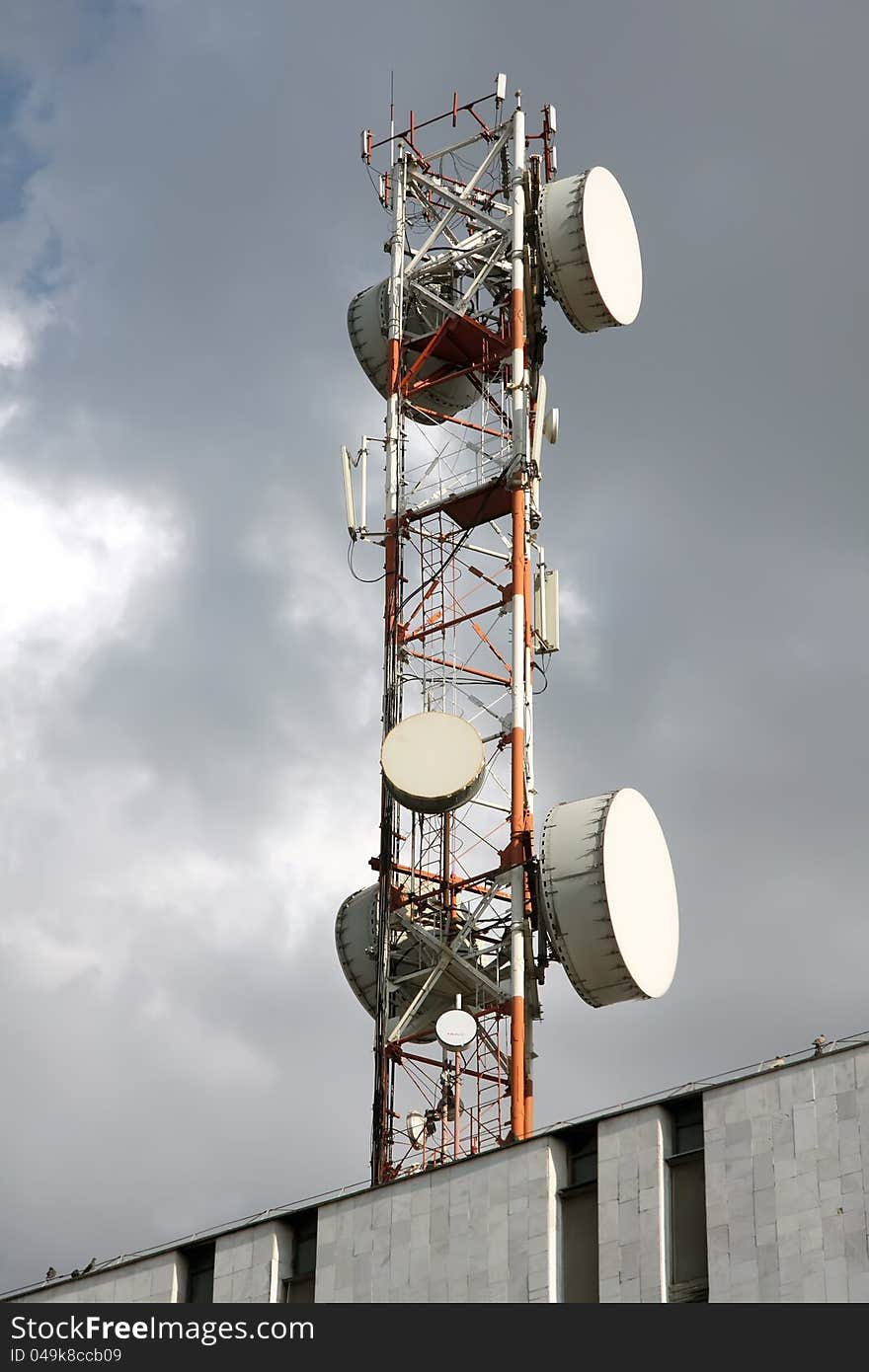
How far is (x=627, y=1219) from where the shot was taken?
165ft

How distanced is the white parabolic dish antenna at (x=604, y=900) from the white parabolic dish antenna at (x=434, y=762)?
128 inches

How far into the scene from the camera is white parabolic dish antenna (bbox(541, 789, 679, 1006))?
6075 centimetres

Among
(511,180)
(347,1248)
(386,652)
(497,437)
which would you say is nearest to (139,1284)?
A: (347,1248)

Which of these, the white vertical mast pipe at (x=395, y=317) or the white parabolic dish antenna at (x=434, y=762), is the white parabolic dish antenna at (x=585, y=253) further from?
the white parabolic dish antenna at (x=434, y=762)

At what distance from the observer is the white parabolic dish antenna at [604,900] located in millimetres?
60750

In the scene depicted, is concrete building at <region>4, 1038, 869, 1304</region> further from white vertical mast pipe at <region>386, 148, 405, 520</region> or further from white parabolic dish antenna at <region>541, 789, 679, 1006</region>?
white vertical mast pipe at <region>386, 148, 405, 520</region>

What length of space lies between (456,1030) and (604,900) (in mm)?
5259

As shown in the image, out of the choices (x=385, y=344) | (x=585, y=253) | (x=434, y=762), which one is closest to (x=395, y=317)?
(x=385, y=344)

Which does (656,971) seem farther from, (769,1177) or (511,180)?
(511,180)

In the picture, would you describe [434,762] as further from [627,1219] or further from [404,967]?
[627,1219]

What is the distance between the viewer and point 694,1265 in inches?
1934

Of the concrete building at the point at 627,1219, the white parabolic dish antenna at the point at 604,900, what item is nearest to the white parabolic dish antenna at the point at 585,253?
the white parabolic dish antenna at the point at 604,900

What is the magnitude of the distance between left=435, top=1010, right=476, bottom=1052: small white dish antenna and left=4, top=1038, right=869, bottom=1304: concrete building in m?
7.53
